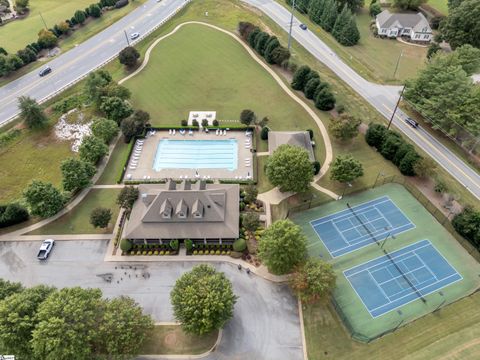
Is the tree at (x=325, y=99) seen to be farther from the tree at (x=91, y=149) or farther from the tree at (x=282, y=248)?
the tree at (x=91, y=149)

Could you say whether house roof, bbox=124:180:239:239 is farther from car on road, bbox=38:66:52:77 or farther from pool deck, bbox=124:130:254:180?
car on road, bbox=38:66:52:77

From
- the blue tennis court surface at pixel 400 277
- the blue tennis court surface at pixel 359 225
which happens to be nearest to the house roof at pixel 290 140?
the blue tennis court surface at pixel 359 225

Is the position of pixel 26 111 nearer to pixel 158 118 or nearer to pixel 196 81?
pixel 158 118

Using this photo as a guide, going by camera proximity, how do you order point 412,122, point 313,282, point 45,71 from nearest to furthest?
point 313,282 < point 412,122 < point 45,71

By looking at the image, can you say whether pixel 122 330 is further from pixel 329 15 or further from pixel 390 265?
pixel 329 15

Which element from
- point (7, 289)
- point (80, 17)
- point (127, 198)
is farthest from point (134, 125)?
point (80, 17)

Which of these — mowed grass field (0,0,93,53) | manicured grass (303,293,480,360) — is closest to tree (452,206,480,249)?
manicured grass (303,293,480,360)

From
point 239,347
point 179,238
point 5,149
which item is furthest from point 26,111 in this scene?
point 239,347
